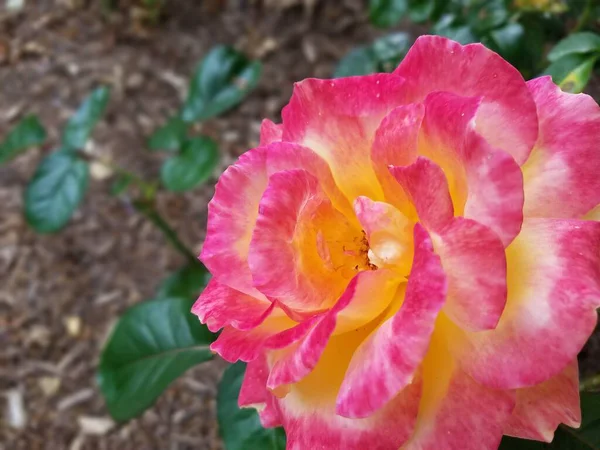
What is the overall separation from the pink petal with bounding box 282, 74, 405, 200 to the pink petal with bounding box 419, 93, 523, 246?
0.05 meters

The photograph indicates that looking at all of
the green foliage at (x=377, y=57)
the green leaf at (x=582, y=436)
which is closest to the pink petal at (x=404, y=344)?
the green leaf at (x=582, y=436)

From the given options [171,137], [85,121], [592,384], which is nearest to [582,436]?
[592,384]

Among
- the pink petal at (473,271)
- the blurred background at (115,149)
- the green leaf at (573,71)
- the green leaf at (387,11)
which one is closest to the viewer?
the pink petal at (473,271)

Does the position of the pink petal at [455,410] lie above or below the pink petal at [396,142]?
below

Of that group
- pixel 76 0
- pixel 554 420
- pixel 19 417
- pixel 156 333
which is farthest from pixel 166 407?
pixel 76 0

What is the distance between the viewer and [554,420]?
47 centimetres

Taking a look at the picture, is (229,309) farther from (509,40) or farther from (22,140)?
(22,140)

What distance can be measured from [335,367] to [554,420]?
180 mm

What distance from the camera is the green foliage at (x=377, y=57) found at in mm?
1155

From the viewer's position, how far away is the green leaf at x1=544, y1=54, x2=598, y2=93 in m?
0.68

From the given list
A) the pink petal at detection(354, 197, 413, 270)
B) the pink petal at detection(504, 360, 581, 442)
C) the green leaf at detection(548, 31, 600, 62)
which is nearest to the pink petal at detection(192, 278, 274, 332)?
the pink petal at detection(354, 197, 413, 270)

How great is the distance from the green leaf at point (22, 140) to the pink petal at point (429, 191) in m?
1.20

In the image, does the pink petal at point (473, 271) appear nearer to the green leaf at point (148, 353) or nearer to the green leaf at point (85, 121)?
the green leaf at point (148, 353)

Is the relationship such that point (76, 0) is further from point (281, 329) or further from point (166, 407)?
point (281, 329)
